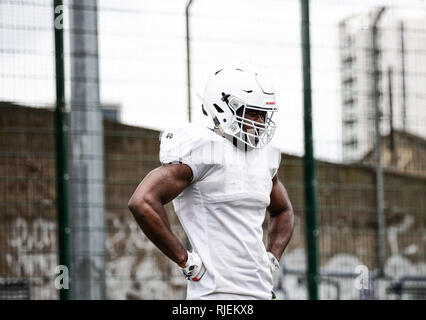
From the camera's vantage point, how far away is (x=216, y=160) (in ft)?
16.0

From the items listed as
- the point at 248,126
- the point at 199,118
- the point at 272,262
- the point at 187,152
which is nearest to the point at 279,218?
the point at 272,262

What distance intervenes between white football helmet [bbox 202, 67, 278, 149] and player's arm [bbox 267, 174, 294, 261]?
1.33 feet

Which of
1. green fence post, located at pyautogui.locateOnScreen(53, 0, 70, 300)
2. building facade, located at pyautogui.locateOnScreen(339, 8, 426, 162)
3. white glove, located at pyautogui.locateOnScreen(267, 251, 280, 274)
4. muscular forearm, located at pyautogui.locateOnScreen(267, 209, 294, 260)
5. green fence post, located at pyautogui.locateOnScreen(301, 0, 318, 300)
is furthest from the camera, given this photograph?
building facade, located at pyautogui.locateOnScreen(339, 8, 426, 162)

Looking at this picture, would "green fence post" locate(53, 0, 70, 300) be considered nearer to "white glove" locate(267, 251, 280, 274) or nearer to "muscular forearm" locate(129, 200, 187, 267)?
"white glove" locate(267, 251, 280, 274)

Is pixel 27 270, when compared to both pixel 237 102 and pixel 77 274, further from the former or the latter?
pixel 237 102

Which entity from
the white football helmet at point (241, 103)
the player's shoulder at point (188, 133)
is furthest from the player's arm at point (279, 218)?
the player's shoulder at point (188, 133)

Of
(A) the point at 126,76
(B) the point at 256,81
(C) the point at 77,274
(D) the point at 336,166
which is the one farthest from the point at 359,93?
(B) the point at 256,81

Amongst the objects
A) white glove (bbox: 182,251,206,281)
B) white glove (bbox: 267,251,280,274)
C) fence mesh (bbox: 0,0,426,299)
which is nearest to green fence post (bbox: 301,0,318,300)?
fence mesh (bbox: 0,0,426,299)

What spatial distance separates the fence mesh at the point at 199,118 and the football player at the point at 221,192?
170 centimetres

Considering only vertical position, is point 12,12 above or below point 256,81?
above

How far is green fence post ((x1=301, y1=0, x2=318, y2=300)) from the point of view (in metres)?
8.18

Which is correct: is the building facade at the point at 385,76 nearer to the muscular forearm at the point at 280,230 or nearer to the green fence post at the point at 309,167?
the green fence post at the point at 309,167

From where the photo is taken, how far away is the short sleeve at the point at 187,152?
482cm
